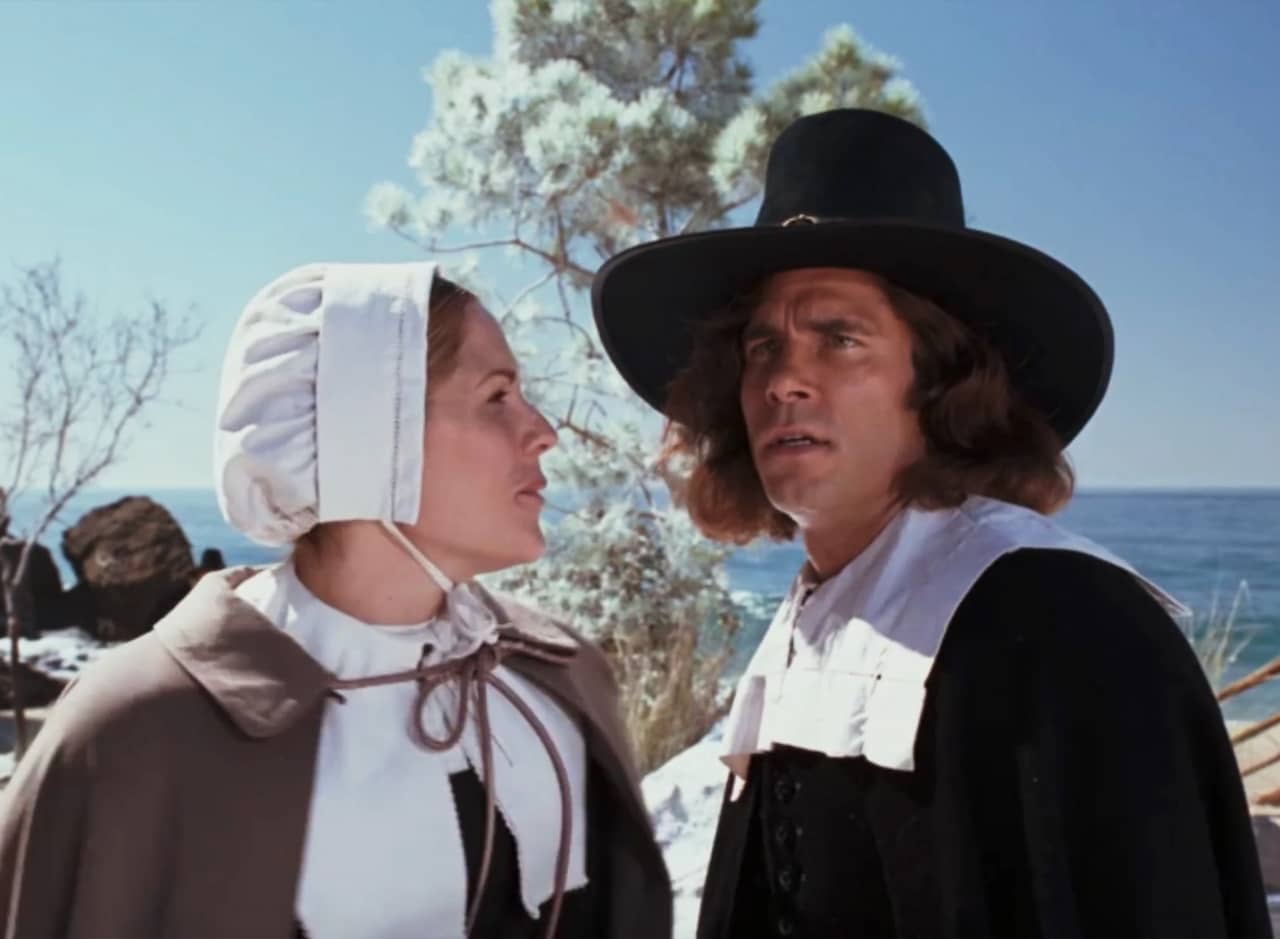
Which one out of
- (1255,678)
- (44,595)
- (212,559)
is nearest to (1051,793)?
(1255,678)

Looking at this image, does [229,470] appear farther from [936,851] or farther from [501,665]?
[936,851]

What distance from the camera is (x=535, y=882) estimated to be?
1663 mm

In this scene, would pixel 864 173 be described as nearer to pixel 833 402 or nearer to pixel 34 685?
pixel 833 402

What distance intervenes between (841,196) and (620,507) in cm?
453

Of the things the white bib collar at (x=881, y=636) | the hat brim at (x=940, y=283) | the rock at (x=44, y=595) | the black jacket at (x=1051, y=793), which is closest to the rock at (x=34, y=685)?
the rock at (x=44, y=595)

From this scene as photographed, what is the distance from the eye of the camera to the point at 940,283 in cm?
195

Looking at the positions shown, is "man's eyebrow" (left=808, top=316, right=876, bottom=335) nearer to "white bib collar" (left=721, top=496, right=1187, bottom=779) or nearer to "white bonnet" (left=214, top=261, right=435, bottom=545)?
"white bib collar" (left=721, top=496, right=1187, bottom=779)

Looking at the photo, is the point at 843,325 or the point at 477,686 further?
the point at 843,325

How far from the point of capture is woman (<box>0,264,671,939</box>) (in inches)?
55.4

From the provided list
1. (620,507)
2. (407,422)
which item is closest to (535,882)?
(407,422)

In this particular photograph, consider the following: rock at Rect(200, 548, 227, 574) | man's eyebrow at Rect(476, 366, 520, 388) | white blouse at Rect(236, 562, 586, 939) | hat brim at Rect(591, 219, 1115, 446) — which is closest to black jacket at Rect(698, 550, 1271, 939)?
white blouse at Rect(236, 562, 586, 939)

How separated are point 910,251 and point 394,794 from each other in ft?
3.63

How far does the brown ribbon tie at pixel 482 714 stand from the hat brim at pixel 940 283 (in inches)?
30.1

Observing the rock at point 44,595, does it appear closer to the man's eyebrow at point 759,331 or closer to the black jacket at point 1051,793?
the man's eyebrow at point 759,331
